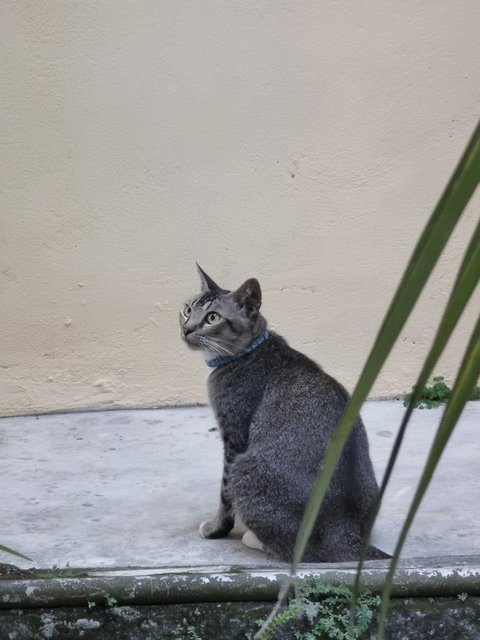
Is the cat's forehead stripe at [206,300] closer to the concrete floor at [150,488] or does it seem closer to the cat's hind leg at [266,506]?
the cat's hind leg at [266,506]

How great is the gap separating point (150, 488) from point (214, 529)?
27.0 inches

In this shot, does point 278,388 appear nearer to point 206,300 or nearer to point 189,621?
point 206,300

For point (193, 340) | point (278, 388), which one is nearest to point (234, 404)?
point (278, 388)

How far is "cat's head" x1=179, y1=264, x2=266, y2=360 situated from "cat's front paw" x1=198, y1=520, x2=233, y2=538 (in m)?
0.55

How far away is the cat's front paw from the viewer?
3.03 metres

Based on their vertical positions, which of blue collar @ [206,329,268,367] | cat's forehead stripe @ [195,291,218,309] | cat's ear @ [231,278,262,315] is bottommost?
blue collar @ [206,329,268,367]

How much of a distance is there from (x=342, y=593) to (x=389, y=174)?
8.82ft

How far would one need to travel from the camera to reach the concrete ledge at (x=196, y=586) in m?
2.52

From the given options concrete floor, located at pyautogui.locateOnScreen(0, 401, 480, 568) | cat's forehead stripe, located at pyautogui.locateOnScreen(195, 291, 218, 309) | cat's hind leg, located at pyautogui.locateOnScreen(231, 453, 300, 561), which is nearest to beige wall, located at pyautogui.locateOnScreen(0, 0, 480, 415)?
concrete floor, located at pyautogui.locateOnScreen(0, 401, 480, 568)

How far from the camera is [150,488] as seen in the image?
367cm

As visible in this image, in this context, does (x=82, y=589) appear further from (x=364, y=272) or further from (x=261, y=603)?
(x=364, y=272)

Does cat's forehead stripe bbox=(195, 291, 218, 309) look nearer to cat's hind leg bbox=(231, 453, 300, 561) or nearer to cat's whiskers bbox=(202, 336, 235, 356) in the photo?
cat's whiskers bbox=(202, 336, 235, 356)

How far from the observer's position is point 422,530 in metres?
3.14

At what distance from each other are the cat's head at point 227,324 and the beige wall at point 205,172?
1.70m
